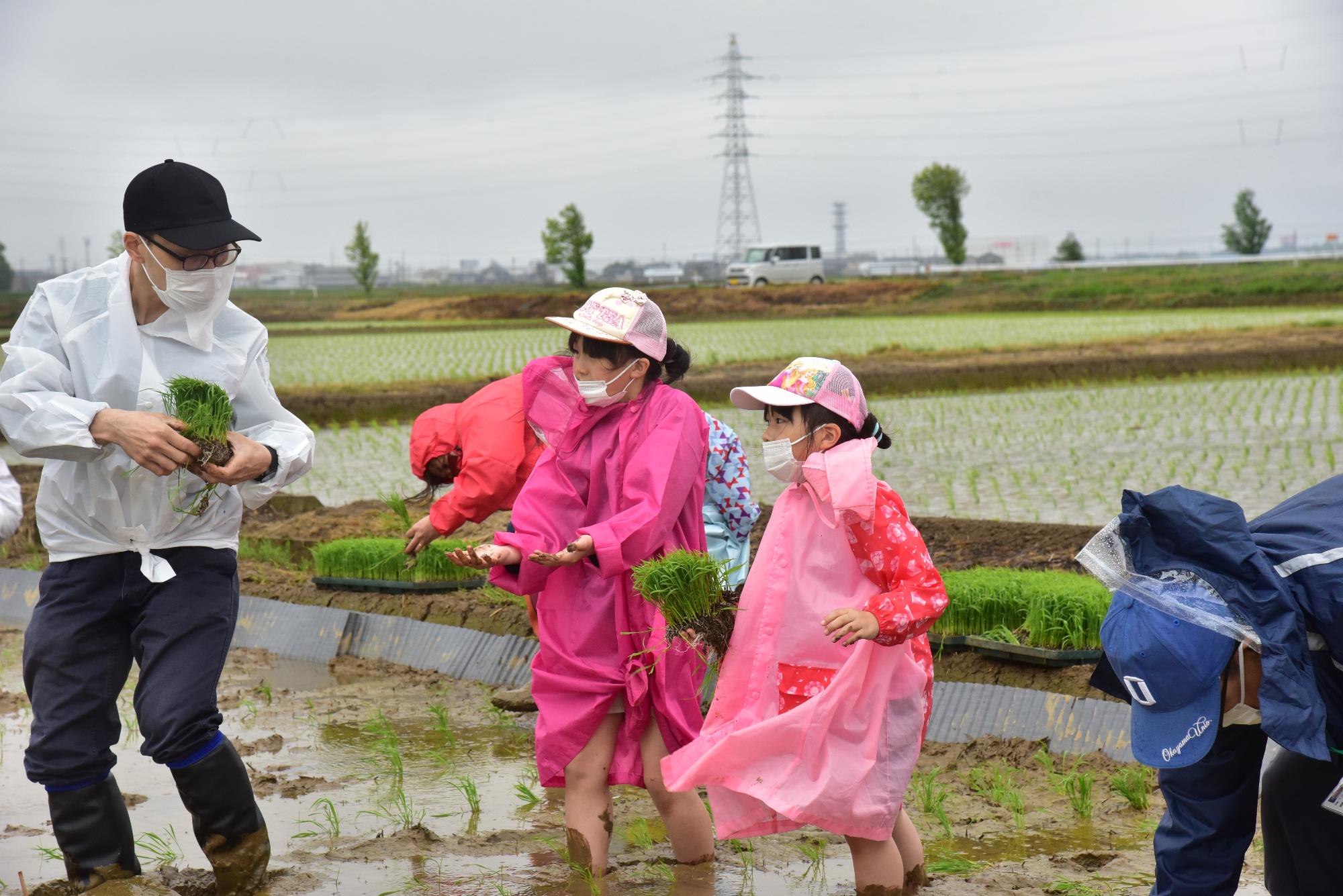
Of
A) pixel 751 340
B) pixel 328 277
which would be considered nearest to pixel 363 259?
pixel 328 277

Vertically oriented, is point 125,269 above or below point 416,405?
above

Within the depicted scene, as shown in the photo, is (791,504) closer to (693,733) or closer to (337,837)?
(693,733)

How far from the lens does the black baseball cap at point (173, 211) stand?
3.30m

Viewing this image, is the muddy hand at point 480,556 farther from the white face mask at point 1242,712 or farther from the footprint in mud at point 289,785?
the white face mask at point 1242,712

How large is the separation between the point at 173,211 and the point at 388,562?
153 inches

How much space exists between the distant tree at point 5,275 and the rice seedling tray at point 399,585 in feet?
61.1

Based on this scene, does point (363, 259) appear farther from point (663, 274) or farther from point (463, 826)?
point (463, 826)

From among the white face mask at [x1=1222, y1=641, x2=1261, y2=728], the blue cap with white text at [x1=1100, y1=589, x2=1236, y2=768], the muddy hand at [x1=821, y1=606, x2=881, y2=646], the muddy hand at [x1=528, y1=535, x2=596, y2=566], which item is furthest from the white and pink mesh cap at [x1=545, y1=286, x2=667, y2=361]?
the white face mask at [x1=1222, y1=641, x2=1261, y2=728]

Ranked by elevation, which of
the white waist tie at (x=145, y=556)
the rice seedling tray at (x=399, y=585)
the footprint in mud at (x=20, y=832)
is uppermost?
the white waist tie at (x=145, y=556)

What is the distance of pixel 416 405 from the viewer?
1708cm

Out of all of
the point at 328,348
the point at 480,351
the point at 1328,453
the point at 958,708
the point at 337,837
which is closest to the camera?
the point at 337,837

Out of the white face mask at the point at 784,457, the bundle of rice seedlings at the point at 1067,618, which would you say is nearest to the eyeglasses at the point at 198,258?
the white face mask at the point at 784,457

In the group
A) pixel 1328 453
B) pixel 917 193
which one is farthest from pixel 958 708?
pixel 917 193

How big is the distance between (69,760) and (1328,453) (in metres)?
9.97
